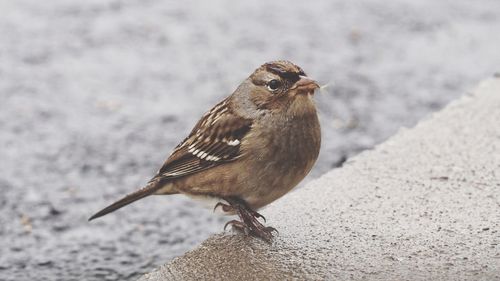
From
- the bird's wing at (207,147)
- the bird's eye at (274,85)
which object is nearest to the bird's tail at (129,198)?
the bird's wing at (207,147)

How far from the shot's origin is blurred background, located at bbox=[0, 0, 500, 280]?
19.4ft

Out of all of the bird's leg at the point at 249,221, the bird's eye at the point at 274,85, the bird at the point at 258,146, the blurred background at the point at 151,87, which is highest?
the blurred background at the point at 151,87

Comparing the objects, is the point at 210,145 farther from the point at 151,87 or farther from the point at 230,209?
the point at 151,87

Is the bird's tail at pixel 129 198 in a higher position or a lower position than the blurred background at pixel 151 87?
lower

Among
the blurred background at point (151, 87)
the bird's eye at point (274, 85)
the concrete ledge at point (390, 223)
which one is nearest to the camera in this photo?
the concrete ledge at point (390, 223)

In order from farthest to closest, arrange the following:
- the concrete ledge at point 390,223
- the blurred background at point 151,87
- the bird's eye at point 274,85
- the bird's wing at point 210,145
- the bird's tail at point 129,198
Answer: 1. the blurred background at point 151,87
2. the bird's tail at point 129,198
3. the bird's wing at point 210,145
4. the bird's eye at point 274,85
5. the concrete ledge at point 390,223

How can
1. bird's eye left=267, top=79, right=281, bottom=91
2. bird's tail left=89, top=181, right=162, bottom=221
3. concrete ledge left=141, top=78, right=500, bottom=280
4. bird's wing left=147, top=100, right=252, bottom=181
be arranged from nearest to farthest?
concrete ledge left=141, top=78, right=500, bottom=280 < bird's eye left=267, top=79, right=281, bottom=91 < bird's wing left=147, top=100, right=252, bottom=181 < bird's tail left=89, top=181, right=162, bottom=221

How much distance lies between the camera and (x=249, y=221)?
4.28 meters

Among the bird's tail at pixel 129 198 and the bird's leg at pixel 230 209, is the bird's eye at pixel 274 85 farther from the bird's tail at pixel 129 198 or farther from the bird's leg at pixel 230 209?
the bird's tail at pixel 129 198

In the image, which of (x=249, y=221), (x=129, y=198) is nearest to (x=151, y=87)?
(x=129, y=198)

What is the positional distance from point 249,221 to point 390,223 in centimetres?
70

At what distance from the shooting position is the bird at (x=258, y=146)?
4.12 metres

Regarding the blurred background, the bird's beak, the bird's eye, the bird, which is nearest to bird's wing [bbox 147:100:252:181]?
the bird

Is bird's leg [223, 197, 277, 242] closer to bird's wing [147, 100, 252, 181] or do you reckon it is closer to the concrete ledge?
the concrete ledge
